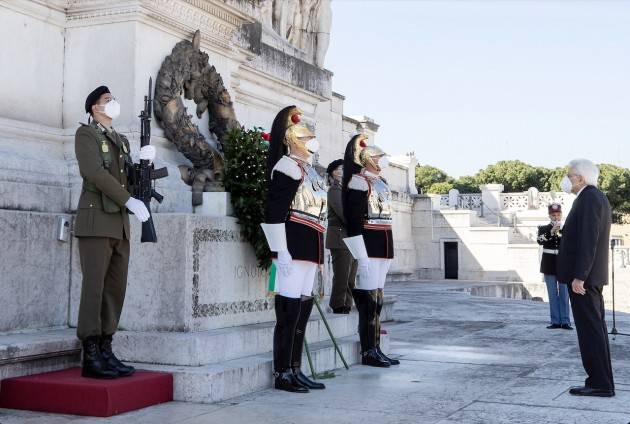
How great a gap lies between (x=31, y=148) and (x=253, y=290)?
2.11 m

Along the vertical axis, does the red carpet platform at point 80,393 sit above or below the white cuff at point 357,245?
below

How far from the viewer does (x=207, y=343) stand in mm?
5789

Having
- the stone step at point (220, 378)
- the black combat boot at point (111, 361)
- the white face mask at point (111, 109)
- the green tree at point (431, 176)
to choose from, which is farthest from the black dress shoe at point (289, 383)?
the green tree at point (431, 176)

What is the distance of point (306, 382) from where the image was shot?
6.09 metres

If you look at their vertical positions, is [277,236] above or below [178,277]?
above

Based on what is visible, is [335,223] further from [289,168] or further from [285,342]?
[285,342]

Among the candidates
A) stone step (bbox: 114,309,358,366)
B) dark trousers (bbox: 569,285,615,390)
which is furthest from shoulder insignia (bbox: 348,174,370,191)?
dark trousers (bbox: 569,285,615,390)

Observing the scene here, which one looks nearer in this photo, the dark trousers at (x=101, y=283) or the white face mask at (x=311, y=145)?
the dark trousers at (x=101, y=283)

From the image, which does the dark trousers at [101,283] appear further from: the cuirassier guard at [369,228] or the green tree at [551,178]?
the green tree at [551,178]

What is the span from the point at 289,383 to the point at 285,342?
303 millimetres

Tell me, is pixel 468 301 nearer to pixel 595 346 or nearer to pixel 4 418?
pixel 595 346

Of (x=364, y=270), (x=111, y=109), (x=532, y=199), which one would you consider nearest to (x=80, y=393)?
(x=111, y=109)

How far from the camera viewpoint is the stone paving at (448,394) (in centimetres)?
512

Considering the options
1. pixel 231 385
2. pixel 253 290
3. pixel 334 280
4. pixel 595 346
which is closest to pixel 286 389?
pixel 231 385
